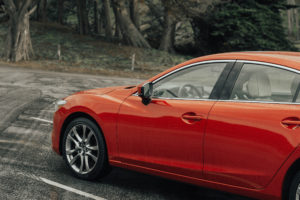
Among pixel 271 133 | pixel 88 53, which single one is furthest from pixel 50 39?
pixel 271 133

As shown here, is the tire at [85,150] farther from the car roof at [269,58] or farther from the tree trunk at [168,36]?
the tree trunk at [168,36]

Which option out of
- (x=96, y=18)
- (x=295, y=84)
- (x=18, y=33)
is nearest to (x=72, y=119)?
(x=295, y=84)

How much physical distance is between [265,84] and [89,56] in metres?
29.5

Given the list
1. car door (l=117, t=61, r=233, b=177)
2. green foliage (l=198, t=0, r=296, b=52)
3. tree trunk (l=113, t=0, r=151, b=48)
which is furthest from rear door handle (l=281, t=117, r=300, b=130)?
tree trunk (l=113, t=0, r=151, b=48)

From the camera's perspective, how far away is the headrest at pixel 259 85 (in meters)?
4.99

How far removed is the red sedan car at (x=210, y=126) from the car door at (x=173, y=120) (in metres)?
0.01

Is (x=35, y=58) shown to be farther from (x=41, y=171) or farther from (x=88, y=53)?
(x=41, y=171)

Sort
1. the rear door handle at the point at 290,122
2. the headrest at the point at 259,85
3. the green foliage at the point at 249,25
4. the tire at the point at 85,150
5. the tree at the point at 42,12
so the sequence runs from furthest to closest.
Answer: the tree at the point at 42,12 → the green foliage at the point at 249,25 → the tire at the point at 85,150 → the headrest at the point at 259,85 → the rear door handle at the point at 290,122

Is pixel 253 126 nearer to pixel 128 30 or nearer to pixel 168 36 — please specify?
pixel 128 30

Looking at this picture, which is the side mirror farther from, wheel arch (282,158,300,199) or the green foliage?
the green foliage

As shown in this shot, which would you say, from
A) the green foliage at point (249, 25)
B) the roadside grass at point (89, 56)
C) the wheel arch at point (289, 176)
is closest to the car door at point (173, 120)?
the wheel arch at point (289, 176)

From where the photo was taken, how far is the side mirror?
5656mm

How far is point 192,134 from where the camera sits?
519 centimetres

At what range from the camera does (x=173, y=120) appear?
537 centimetres
